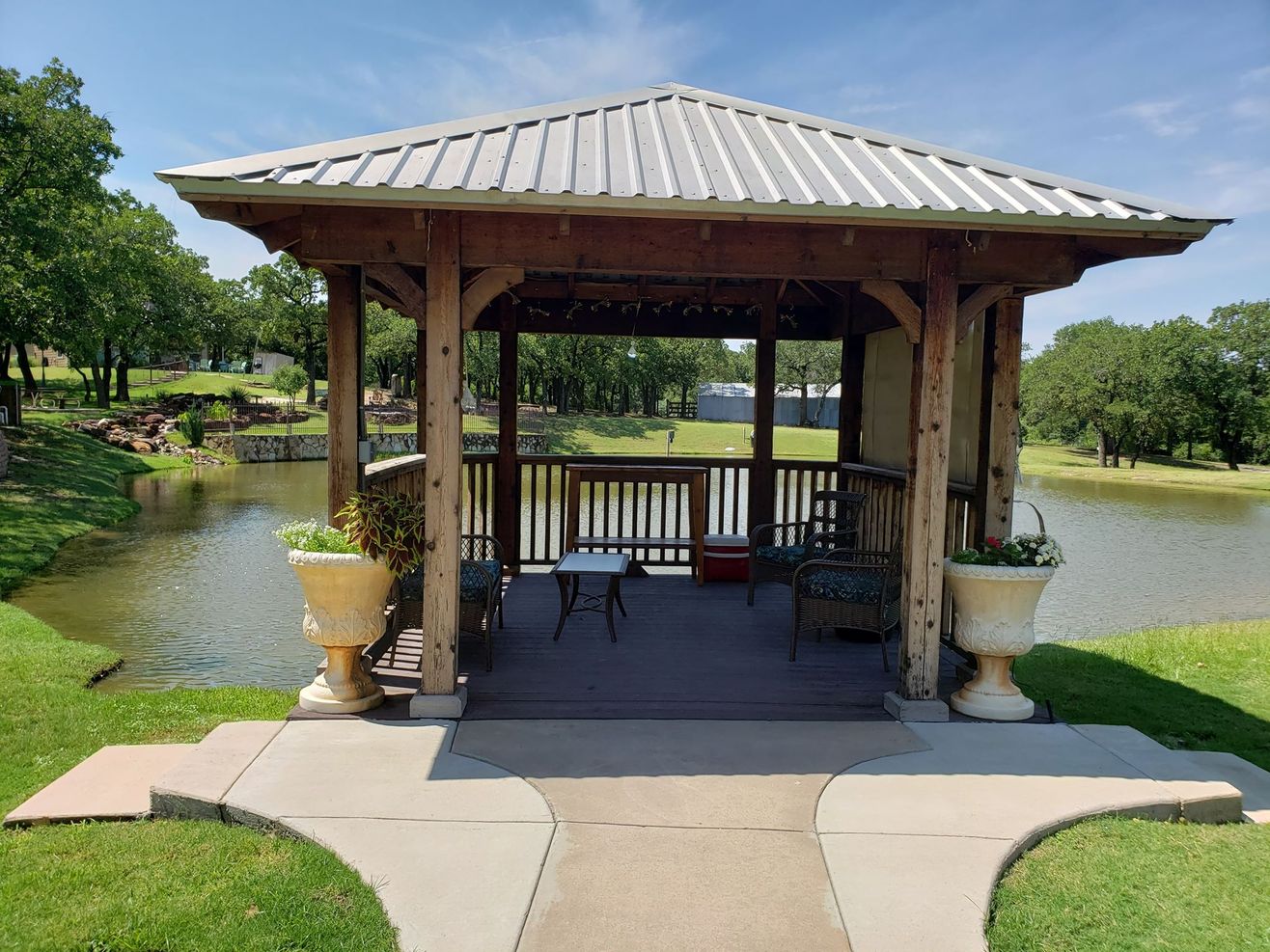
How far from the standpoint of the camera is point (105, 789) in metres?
3.06

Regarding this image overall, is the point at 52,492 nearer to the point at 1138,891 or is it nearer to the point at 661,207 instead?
the point at 661,207

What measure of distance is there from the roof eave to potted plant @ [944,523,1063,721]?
4.36 ft

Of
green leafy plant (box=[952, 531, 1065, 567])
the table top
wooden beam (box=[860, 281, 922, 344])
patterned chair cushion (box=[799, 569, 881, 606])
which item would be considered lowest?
patterned chair cushion (box=[799, 569, 881, 606])

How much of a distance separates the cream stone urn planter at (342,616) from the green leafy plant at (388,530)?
6 centimetres

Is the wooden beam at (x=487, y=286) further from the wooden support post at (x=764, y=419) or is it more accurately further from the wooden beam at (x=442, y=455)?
the wooden support post at (x=764, y=419)

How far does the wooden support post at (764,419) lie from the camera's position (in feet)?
22.0

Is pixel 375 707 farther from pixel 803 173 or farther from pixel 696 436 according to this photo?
pixel 696 436

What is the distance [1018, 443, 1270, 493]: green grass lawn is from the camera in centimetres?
2678

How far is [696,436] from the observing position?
1206 inches

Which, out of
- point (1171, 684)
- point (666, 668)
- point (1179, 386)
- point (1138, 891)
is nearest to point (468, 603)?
point (666, 668)

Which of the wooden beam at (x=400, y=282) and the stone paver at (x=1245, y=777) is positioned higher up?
the wooden beam at (x=400, y=282)

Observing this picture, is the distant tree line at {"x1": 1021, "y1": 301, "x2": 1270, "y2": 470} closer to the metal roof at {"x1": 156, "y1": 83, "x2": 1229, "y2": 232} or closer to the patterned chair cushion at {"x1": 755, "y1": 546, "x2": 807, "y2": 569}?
the patterned chair cushion at {"x1": 755, "y1": 546, "x2": 807, "y2": 569}

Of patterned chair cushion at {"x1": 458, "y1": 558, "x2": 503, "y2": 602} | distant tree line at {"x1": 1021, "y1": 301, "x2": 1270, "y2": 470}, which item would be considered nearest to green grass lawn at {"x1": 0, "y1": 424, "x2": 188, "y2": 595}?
patterned chair cushion at {"x1": 458, "y1": 558, "x2": 503, "y2": 602}

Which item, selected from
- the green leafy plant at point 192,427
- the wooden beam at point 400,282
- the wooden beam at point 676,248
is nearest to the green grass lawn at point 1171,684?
the wooden beam at point 676,248
